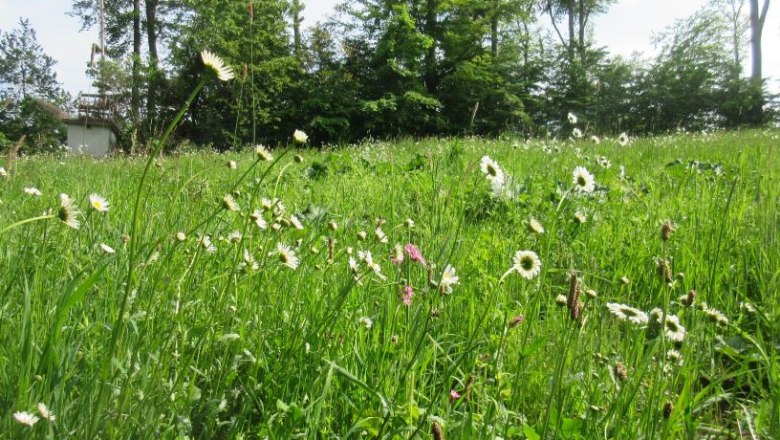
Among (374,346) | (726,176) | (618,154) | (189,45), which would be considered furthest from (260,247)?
(189,45)

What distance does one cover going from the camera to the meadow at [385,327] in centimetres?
86

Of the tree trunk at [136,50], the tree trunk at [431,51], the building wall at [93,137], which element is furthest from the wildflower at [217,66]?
the tree trunk at [431,51]

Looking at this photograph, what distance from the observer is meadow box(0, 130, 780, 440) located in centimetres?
86

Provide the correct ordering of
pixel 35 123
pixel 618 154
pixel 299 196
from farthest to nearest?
pixel 35 123 → pixel 618 154 → pixel 299 196

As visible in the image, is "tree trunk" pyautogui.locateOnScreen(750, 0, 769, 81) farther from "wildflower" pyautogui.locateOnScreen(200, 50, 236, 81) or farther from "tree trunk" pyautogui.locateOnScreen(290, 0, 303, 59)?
"wildflower" pyautogui.locateOnScreen(200, 50, 236, 81)

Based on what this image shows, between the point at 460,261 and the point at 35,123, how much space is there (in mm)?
35598

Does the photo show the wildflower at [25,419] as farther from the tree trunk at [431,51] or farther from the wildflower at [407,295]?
the tree trunk at [431,51]

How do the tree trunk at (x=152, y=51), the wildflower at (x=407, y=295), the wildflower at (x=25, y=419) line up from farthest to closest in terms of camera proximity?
the tree trunk at (x=152, y=51)
the wildflower at (x=407, y=295)
the wildflower at (x=25, y=419)

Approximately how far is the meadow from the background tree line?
63.6 ft

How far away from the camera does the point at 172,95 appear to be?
22234 millimetres

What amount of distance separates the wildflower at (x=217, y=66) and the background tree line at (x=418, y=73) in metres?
20.4

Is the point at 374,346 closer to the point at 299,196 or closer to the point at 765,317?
the point at 765,317

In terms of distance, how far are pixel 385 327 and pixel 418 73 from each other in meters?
23.3

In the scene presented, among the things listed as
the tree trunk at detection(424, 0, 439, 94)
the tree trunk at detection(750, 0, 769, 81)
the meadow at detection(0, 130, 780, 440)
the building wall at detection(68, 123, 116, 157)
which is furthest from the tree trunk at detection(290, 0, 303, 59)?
Answer: the meadow at detection(0, 130, 780, 440)
